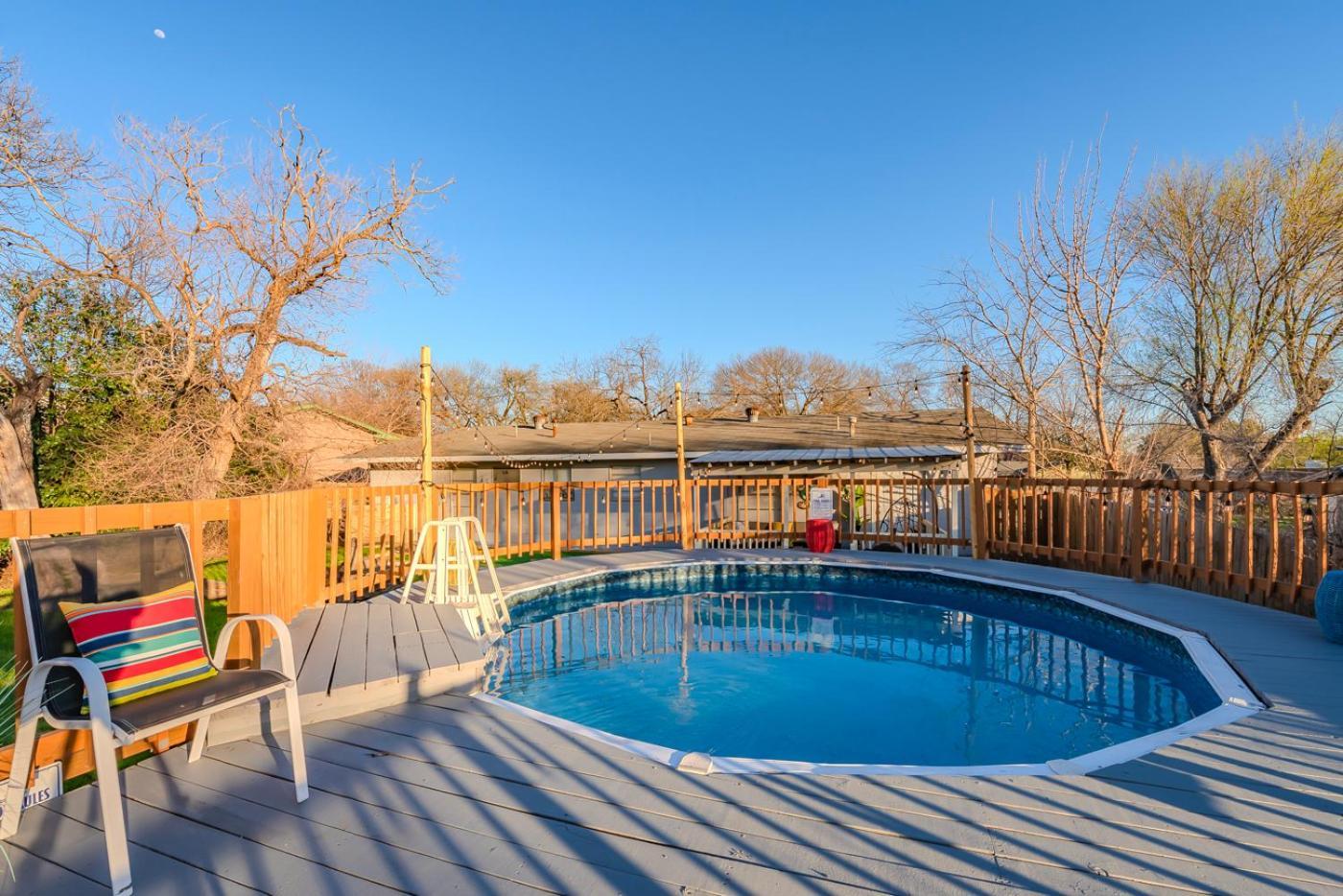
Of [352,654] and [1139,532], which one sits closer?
[352,654]

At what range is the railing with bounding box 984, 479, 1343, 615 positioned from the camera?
5.60 m

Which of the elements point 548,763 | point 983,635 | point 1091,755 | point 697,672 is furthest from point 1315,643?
point 548,763

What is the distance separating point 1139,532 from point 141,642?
355 inches

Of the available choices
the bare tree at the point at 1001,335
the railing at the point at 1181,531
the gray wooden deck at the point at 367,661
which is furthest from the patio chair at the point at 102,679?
the bare tree at the point at 1001,335

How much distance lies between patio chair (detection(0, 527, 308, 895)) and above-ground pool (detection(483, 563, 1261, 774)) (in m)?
1.55

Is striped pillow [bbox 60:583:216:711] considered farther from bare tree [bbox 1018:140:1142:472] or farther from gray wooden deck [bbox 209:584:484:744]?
bare tree [bbox 1018:140:1142:472]

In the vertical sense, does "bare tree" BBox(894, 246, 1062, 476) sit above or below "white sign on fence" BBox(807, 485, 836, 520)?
above

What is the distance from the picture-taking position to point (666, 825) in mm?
2271

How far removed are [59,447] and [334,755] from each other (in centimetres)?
1161

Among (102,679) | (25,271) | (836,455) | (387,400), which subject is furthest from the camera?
(387,400)

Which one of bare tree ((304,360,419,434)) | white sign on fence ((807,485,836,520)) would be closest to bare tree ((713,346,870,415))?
bare tree ((304,360,419,434))

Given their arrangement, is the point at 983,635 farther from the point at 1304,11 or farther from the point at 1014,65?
the point at 1304,11

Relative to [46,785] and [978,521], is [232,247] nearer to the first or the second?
[46,785]

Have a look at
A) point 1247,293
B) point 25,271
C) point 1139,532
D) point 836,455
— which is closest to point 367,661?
point 1139,532
